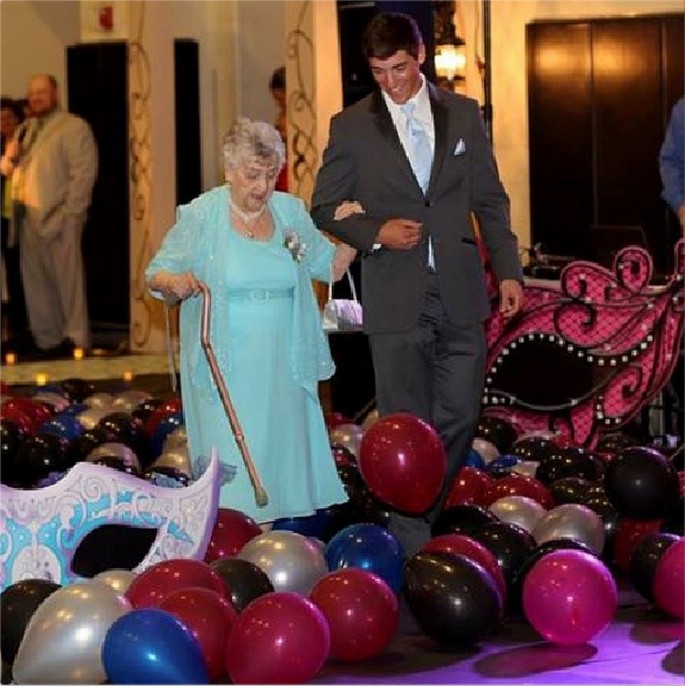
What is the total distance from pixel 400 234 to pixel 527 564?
1198mm

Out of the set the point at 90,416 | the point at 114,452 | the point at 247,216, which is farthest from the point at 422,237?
the point at 90,416

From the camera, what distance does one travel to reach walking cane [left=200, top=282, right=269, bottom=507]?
646 cm

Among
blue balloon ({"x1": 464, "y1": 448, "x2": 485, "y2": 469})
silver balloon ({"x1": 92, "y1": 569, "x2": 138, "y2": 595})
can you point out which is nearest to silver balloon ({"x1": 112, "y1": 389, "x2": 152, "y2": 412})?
blue balloon ({"x1": 464, "y1": 448, "x2": 485, "y2": 469})

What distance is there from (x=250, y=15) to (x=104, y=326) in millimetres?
2610

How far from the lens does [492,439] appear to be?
26.9 feet

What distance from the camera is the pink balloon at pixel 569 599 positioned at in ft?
17.2

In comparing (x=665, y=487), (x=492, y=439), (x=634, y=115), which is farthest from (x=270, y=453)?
(x=634, y=115)

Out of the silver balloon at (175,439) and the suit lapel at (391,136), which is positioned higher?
the suit lapel at (391,136)

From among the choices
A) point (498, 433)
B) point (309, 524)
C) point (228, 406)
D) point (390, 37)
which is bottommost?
point (309, 524)

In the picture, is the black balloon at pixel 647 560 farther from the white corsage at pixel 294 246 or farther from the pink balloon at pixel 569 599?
the white corsage at pixel 294 246

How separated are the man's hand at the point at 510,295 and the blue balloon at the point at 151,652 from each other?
6.47 ft

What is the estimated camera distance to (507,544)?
575cm

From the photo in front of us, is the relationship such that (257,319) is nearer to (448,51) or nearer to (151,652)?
(151,652)

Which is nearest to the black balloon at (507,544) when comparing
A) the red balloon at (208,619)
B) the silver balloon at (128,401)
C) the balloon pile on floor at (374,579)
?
the balloon pile on floor at (374,579)
